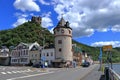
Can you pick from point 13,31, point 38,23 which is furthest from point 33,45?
point 38,23

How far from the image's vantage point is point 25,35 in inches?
5930

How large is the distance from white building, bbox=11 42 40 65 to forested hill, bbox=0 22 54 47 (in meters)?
30.8

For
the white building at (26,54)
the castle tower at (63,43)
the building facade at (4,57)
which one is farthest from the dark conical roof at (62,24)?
the building facade at (4,57)

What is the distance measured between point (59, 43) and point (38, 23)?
3314 inches

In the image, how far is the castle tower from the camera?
88.1m

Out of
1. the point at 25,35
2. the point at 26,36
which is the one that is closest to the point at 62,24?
the point at 26,36

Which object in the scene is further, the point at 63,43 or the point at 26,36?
the point at 26,36

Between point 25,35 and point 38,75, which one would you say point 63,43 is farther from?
point 25,35

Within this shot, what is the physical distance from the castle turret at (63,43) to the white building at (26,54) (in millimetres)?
14018

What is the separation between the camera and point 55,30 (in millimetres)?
90562

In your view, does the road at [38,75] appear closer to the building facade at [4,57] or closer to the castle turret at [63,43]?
the castle turret at [63,43]

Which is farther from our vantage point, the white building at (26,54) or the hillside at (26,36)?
the hillside at (26,36)

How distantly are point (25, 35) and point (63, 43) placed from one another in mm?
65875

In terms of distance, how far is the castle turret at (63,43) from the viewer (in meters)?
88.1
